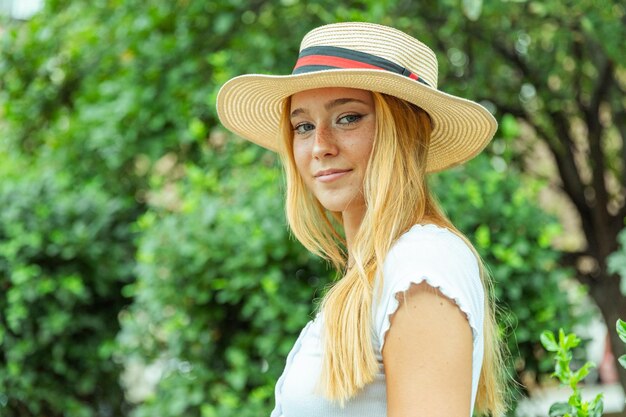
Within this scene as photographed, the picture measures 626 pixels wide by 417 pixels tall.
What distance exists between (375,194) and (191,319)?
2.32 meters

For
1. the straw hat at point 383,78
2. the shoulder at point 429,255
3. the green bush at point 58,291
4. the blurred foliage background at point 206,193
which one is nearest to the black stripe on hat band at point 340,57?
the straw hat at point 383,78

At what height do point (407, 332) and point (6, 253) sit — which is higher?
point (407, 332)

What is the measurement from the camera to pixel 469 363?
5.68ft

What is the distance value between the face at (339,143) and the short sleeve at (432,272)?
27 cm

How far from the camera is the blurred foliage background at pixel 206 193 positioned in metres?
4.04

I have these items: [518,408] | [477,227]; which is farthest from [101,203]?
[518,408]

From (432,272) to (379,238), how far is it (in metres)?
0.21

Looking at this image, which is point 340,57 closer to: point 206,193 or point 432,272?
point 432,272

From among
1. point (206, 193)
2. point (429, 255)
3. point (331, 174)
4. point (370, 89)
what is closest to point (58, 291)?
point (206, 193)

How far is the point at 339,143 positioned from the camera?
2152 millimetres

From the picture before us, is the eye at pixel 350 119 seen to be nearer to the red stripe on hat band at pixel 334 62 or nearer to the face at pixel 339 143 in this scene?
the face at pixel 339 143

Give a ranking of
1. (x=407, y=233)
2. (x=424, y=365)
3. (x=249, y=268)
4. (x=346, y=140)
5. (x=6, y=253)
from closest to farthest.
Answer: (x=424, y=365), (x=407, y=233), (x=346, y=140), (x=249, y=268), (x=6, y=253)

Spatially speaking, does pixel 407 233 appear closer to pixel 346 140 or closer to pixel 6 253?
pixel 346 140

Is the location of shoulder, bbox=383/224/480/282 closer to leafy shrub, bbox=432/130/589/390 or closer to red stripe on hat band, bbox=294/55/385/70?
red stripe on hat band, bbox=294/55/385/70
